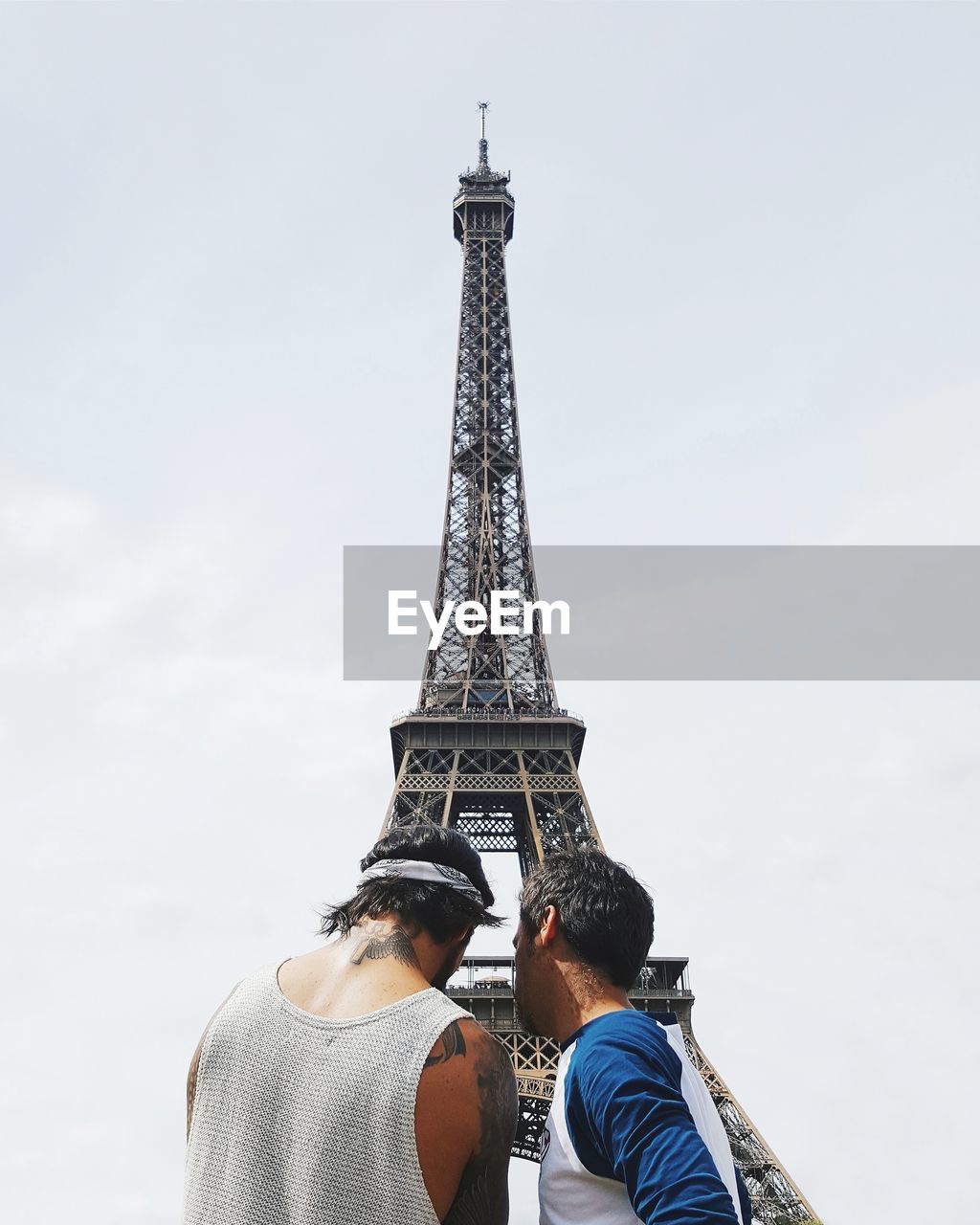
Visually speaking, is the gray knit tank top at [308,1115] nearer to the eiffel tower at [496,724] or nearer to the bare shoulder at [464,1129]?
the bare shoulder at [464,1129]

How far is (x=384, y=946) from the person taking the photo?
12.5 feet

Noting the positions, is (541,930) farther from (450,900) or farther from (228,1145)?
(228,1145)

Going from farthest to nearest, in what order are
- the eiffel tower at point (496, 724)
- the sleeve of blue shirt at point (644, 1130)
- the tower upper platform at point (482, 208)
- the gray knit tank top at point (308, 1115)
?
the tower upper platform at point (482, 208) → the eiffel tower at point (496, 724) → the gray knit tank top at point (308, 1115) → the sleeve of blue shirt at point (644, 1130)

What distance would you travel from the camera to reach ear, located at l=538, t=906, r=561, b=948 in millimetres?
3992

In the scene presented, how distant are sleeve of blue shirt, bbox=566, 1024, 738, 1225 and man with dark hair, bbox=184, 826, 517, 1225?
226mm

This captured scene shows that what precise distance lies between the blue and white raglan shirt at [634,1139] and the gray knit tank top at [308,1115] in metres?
0.43

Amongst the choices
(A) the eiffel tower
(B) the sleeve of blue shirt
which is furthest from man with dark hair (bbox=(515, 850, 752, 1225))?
(A) the eiffel tower

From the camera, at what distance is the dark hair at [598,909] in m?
3.95

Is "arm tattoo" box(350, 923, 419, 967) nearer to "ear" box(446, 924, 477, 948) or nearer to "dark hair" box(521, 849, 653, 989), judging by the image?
"ear" box(446, 924, 477, 948)

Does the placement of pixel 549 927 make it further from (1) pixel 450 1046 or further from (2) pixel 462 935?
(1) pixel 450 1046

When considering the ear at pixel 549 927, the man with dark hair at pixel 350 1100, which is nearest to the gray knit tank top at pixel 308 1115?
the man with dark hair at pixel 350 1100

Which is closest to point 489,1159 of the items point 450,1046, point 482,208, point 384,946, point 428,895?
point 450,1046

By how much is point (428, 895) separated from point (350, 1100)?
73cm

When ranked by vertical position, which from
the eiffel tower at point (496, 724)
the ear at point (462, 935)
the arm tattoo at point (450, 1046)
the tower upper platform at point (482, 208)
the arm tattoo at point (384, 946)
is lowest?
the arm tattoo at point (450, 1046)
